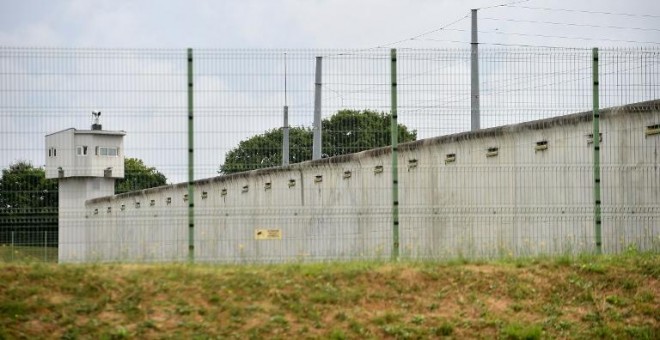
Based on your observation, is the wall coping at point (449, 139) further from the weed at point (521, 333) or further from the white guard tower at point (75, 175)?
the weed at point (521, 333)

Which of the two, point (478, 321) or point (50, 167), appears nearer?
point (478, 321)

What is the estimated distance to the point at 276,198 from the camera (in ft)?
70.5

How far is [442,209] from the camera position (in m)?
20.5

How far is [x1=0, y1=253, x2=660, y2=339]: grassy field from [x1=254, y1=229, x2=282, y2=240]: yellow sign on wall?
1174 mm

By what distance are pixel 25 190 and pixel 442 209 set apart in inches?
288

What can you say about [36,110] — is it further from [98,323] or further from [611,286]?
[611,286]

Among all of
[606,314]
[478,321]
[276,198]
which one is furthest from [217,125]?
[606,314]

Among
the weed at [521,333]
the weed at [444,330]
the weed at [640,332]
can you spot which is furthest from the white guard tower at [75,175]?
the weed at [640,332]

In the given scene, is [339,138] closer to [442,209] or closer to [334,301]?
[442,209]

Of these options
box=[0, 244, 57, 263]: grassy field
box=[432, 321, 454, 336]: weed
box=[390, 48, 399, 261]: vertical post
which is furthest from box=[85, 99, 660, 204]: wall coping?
box=[432, 321, 454, 336]: weed

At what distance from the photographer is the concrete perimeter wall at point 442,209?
57.9 feet

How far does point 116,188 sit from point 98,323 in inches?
252

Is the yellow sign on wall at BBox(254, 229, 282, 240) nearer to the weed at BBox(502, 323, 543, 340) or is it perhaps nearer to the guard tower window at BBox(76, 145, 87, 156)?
the guard tower window at BBox(76, 145, 87, 156)

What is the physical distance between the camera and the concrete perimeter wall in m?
17.7
